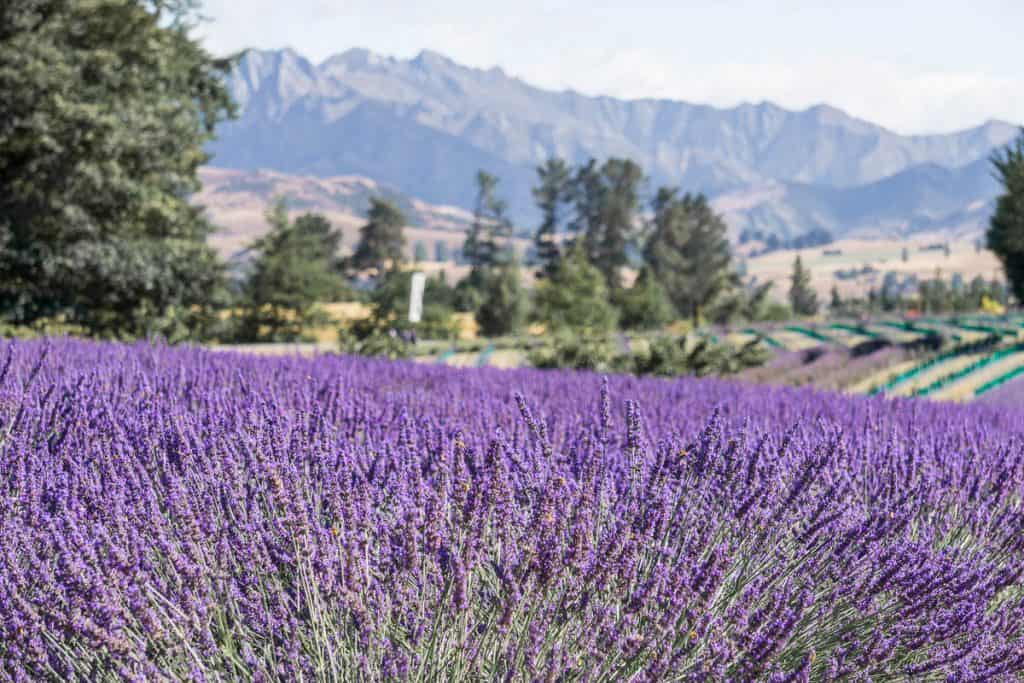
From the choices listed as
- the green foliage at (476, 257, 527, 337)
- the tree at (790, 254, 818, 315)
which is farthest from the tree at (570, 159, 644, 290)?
the green foliage at (476, 257, 527, 337)

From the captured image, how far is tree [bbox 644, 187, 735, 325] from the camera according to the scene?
70.1 metres

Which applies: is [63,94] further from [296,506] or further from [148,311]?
[296,506]

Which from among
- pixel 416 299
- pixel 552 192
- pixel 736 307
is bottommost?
pixel 416 299

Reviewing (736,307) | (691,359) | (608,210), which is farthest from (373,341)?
(608,210)

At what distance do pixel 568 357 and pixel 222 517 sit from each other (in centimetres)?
841

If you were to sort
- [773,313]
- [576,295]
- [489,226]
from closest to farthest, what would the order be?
[576,295] < [773,313] < [489,226]

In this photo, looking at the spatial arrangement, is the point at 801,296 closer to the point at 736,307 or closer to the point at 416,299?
the point at 736,307

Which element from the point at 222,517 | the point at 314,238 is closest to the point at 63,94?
the point at 222,517

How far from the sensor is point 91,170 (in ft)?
44.8

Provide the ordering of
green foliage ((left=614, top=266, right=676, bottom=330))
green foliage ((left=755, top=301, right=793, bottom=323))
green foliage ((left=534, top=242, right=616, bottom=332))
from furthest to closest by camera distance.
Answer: green foliage ((left=755, top=301, right=793, bottom=323)), green foliage ((left=614, top=266, right=676, bottom=330)), green foliage ((left=534, top=242, right=616, bottom=332))

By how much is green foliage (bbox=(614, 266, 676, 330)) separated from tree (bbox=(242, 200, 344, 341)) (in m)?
14.6

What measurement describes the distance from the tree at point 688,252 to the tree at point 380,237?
3112 centimetres

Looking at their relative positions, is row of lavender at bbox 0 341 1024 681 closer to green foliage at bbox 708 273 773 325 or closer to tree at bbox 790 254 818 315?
green foliage at bbox 708 273 773 325

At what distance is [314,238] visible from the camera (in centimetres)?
4809
